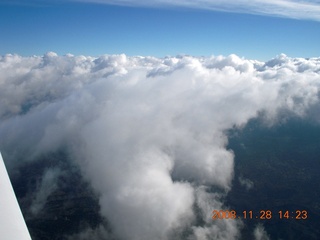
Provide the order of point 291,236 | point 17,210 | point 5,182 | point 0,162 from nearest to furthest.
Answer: point 17,210
point 5,182
point 0,162
point 291,236

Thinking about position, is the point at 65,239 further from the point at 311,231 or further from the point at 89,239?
the point at 311,231

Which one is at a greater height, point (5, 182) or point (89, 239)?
point (5, 182)

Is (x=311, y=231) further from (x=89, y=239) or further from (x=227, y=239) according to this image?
(x=89, y=239)

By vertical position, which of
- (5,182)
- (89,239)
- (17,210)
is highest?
(5,182)

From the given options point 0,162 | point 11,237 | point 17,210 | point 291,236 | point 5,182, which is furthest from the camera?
point 291,236

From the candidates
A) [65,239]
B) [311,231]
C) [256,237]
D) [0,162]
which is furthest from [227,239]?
[0,162]

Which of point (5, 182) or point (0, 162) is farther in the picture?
point (0, 162)

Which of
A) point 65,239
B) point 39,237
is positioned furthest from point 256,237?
point 39,237
